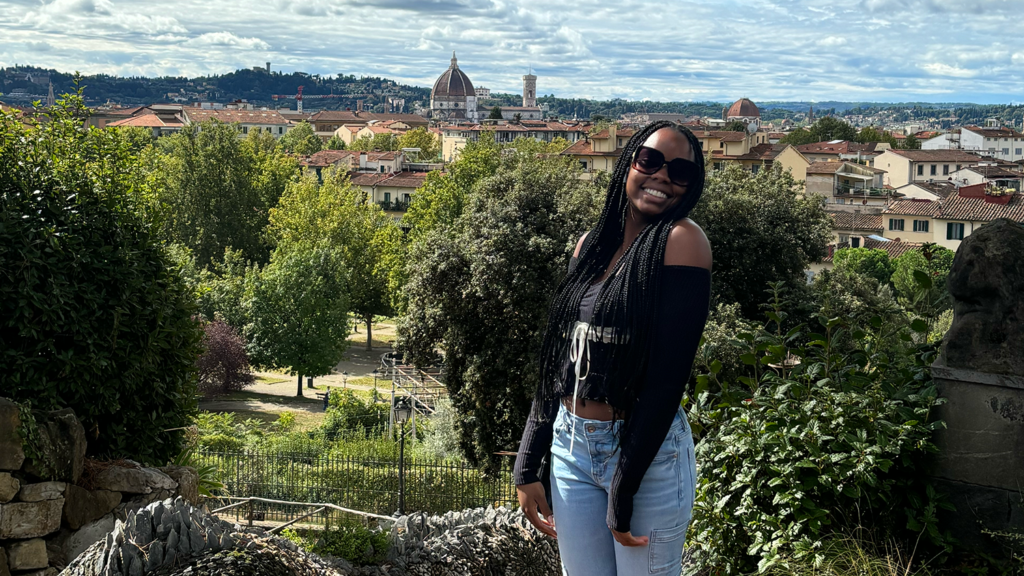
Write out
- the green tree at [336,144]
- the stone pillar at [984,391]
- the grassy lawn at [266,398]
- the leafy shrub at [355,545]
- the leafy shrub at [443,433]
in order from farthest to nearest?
1. the green tree at [336,144]
2. the grassy lawn at [266,398]
3. the leafy shrub at [443,433]
4. the leafy shrub at [355,545]
5. the stone pillar at [984,391]

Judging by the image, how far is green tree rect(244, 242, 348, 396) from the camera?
100 ft

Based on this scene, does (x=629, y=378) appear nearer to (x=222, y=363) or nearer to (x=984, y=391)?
(x=984, y=391)

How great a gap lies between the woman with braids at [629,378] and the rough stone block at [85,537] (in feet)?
10.7

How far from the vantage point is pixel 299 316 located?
31.0 m

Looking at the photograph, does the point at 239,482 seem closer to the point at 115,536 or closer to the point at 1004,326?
the point at 115,536

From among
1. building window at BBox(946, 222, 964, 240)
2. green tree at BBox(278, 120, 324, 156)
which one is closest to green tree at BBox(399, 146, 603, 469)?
building window at BBox(946, 222, 964, 240)

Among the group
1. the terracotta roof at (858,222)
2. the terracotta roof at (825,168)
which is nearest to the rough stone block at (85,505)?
the terracotta roof at (858,222)

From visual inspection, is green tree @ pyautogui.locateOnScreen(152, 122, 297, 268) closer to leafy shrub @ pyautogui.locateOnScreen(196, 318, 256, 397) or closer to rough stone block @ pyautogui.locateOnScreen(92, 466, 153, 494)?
leafy shrub @ pyautogui.locateOnScreen(196, 318, 256, 397)

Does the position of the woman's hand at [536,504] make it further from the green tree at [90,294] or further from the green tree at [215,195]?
the green tree at [215,195]

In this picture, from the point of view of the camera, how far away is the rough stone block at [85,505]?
15.8 ft

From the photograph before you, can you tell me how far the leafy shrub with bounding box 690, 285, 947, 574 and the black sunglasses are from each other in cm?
146

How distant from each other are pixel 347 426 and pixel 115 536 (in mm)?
18954

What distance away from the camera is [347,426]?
21.7 meters

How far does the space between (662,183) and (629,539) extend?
3.09ft
